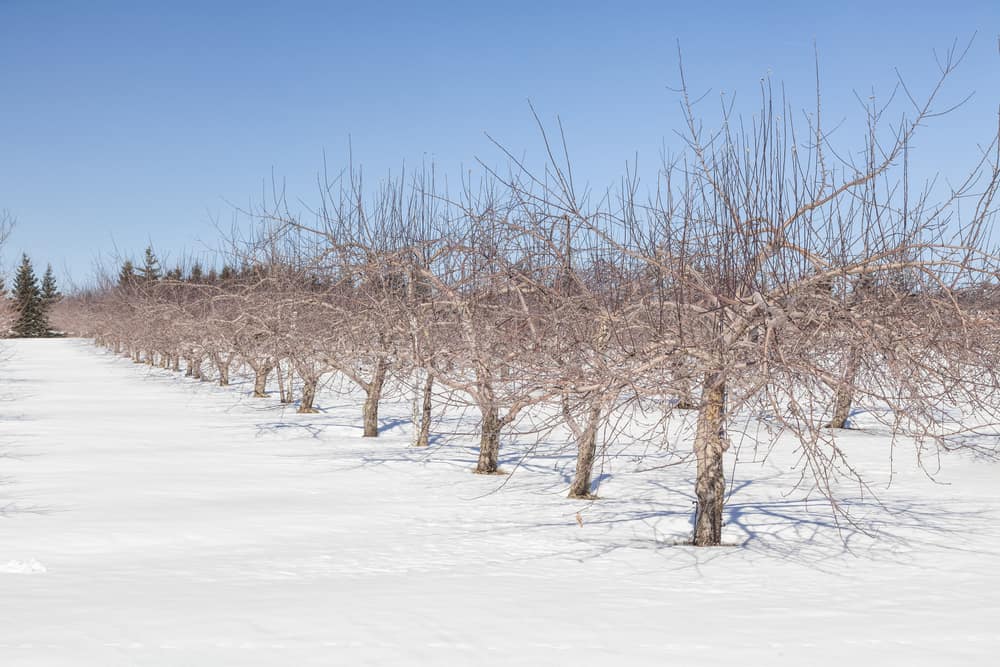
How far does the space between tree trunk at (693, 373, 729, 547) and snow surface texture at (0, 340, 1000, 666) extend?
25cm

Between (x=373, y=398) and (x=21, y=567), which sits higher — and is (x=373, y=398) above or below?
above

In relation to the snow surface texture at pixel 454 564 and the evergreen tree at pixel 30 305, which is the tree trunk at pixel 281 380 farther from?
the evergreen tree at pixel 30 305

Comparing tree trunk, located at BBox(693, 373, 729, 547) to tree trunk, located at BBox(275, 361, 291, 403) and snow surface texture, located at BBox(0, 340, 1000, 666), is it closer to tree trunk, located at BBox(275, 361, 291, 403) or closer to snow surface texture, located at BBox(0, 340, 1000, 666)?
snow surface texture, located at BBox(0, 340, 1000, 666)

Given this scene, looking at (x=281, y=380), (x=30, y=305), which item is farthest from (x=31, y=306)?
(x=281, y=380)

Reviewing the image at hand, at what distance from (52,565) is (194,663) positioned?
3321mm

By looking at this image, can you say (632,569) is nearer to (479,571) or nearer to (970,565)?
(479,571)

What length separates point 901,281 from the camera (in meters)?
7.88

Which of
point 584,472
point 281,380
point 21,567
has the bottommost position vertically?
point 21,567

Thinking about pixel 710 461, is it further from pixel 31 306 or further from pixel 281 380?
pixel 31 306

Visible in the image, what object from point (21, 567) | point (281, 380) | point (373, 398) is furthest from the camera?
point (281, 380)

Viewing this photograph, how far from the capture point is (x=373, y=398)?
17.8 meters

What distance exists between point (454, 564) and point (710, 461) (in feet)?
8.70

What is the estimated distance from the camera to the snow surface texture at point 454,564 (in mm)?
5910

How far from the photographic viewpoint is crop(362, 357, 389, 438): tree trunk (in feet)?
56.3
